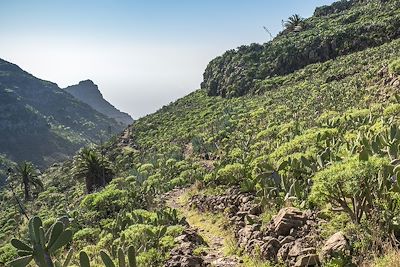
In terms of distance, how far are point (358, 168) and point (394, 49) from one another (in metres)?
31.2

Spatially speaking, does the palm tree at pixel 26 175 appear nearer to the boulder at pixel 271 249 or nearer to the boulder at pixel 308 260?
the boulder at pixel 271 249

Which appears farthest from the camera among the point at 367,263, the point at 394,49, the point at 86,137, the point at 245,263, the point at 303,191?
the point at 86,137

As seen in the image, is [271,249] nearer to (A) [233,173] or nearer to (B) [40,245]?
(B) [40,245]

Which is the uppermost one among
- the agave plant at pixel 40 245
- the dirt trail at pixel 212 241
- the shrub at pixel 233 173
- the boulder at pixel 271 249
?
the agave plant at pixel 40 245

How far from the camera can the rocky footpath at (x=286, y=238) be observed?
742 cm

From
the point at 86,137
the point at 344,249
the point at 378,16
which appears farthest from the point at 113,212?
the point at 86,137

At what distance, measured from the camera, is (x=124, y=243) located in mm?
12016

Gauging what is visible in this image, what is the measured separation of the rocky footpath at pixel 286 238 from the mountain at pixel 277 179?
0.03 meters

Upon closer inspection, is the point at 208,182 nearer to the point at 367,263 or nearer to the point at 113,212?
the point at 113,212

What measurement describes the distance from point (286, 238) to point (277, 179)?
14.9 ft

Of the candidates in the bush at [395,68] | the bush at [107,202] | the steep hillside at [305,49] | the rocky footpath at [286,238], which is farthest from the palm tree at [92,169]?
the rocky footpath at [286,238]

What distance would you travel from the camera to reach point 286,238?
8.70m

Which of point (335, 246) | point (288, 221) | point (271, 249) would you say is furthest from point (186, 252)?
point (335, 246)

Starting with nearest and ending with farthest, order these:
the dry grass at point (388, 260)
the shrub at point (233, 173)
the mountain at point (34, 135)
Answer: the dry grass at point (388, 260)
the shrub at point (233, 173)
the mountain at point (34, 135)
